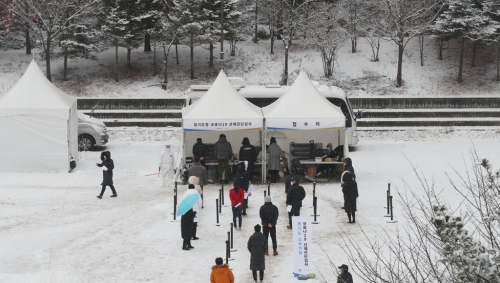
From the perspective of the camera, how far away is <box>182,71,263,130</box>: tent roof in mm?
22656

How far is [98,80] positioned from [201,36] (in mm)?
6544

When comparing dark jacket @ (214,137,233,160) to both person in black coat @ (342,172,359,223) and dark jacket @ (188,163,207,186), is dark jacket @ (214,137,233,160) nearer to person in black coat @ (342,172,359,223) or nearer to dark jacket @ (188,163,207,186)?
dark jacket @ (188,163,207,186)

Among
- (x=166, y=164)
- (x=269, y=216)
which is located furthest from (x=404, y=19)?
(x=269, y=216)

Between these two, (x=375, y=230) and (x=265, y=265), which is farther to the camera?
(x=375, y=230)

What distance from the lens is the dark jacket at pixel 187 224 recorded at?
1526 cm

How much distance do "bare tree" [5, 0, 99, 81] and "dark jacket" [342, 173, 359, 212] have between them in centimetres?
2447

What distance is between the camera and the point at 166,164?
22.1m

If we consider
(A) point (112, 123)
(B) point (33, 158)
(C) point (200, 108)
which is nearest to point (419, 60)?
(A) point (112, 123)

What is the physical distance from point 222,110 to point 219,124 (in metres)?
0.58

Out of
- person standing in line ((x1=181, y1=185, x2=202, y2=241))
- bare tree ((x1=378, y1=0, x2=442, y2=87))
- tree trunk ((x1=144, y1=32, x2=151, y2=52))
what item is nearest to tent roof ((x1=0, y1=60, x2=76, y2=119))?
person standing in line ((x1=181, y1=185, x2=202, y2=241))

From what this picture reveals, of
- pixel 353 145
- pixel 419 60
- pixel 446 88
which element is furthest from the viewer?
pixel 419 60

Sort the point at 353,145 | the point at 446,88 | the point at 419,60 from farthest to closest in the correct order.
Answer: the point at 419,60 < the point at 446,88 < the point at 353,145

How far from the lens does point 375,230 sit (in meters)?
17.2

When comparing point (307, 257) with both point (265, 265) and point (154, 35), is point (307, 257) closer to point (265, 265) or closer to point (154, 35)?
point (265, 265)
